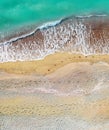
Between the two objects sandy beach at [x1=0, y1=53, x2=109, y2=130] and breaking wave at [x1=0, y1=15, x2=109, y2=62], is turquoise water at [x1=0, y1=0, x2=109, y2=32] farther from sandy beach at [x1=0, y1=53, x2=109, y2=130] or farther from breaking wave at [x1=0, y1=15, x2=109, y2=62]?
sandy beach at [x1=0, y1=53, x2=109, y2=130]

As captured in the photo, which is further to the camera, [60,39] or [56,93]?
[60,39]

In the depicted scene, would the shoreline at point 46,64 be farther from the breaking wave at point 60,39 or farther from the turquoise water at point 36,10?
the turquoise water at point 36,10

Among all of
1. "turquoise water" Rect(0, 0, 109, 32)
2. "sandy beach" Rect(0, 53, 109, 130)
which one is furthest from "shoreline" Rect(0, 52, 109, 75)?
"turquoise water" Rect(0, 0, 109, 32)

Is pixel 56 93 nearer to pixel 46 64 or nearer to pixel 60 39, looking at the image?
pixel 46 64

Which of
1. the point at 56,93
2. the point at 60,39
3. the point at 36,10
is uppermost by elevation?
the point at 36,10

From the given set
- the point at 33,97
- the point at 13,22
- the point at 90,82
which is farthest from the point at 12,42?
the point at 90,82

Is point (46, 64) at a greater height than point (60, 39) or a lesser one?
lesser

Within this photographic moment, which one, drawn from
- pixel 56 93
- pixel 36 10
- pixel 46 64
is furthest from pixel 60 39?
pixel 56 93
